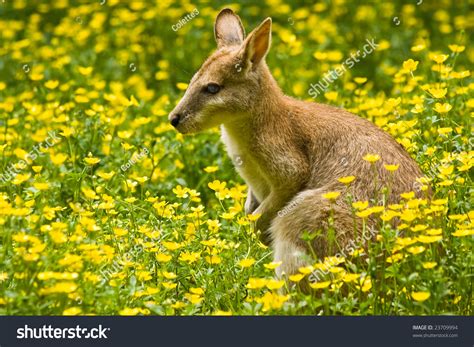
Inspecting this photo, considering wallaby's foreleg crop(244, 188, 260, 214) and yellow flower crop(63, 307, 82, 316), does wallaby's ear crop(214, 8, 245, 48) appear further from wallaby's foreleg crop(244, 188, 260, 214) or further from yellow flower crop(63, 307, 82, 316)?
yellow flower crop(63, 307, 82, 316)

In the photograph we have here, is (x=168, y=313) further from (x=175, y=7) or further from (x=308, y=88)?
(x=175, y=7)

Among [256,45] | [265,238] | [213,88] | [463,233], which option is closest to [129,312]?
[265,238]

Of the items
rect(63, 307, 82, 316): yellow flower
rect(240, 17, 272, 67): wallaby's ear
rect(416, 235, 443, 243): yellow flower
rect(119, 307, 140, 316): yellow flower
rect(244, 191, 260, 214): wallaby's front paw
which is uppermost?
rect(240, 17, 272, 67): wallaby's ear

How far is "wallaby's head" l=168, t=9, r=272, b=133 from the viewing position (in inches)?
278

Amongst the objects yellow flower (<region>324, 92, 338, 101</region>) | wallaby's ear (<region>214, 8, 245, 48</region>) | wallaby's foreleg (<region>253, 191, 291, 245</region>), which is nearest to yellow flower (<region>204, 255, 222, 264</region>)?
wallaby's foreleg (<region>253, 191, 291, 245</region>)

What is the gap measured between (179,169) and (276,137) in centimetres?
174

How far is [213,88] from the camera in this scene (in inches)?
279

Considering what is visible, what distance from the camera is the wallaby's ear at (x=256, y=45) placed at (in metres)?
6.98

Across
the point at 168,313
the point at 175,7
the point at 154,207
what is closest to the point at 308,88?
the point at 175,7

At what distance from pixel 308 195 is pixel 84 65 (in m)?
5.08

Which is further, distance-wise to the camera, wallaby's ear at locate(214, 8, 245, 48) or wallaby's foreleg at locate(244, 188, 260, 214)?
wallaby's ear at locate(214, 8, 245, 48)

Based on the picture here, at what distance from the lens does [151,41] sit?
11.9m

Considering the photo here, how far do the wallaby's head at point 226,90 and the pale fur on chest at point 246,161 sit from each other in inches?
4.4

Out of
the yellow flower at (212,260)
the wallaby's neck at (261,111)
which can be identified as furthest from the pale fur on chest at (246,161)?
the yellow flower at (212,260)
